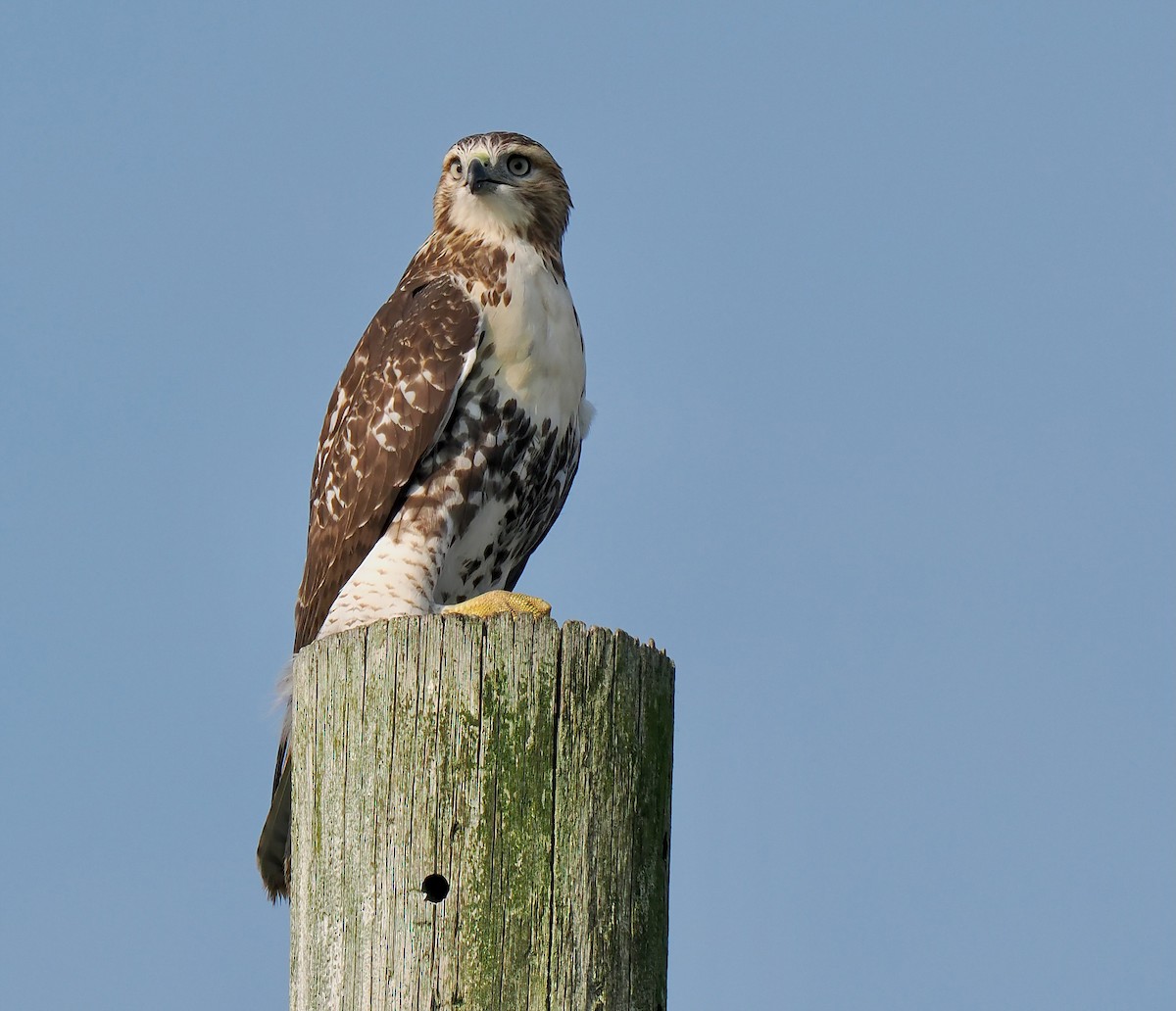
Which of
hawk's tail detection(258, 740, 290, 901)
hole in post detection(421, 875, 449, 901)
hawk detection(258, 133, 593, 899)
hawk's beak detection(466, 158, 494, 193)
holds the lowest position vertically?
hole in post detection(421, 875, 449, 901)

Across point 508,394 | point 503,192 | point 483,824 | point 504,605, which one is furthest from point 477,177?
point 483,824

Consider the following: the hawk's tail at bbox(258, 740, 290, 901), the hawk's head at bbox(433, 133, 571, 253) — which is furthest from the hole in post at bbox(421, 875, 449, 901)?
the hawk's head at bbox(433, 133, 571, 253)

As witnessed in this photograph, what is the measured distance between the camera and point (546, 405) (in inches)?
224

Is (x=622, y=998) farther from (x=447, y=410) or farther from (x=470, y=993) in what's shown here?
(x=447, y=410)

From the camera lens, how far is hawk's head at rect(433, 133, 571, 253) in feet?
19.9

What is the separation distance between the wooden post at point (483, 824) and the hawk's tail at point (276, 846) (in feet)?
3.98

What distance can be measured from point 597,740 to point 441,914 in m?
0.46

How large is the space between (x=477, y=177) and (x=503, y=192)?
0.38 ft

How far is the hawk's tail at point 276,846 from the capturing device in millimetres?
→ 4625

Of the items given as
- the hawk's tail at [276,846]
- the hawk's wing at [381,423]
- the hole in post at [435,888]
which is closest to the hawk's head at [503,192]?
the hawk's wing at [381,423]

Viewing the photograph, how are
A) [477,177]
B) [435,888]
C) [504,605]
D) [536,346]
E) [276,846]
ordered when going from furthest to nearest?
[477,177] → [536,346] → [276,846] → [504,605] → [435,888]

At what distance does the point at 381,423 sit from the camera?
563 centimetres

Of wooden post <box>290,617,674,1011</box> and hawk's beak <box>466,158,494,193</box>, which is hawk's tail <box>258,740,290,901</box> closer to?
wooden post <box>290,617,674,1011</box>

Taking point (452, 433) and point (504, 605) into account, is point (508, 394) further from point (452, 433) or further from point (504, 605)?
point (504, 605)
